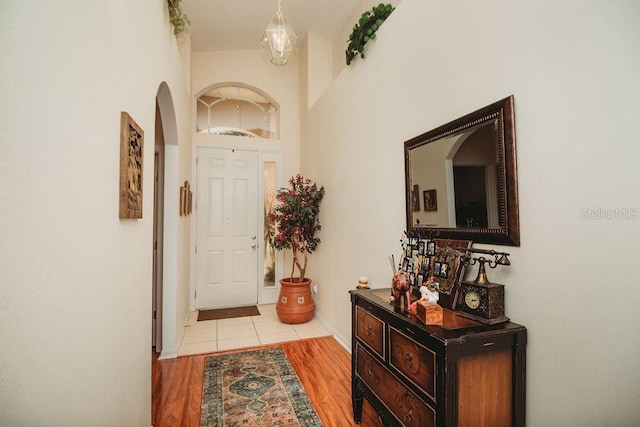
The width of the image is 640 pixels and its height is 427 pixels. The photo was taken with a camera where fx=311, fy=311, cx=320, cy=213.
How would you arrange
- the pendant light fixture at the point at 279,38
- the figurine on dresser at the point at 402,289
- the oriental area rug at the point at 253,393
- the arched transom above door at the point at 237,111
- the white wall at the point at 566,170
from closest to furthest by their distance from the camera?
the white wall at the point at 566,170
the figurine on dresser at the point at 402,289
the oriental area rug at the point at 253,393
the pendant light fixture at the point at 279,38
the arched transom above door at the point at 237,111

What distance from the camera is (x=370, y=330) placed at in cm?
184

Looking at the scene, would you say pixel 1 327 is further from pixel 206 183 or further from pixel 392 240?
pixel 206 183

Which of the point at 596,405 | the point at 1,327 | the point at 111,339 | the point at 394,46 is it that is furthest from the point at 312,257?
the point at 1,327

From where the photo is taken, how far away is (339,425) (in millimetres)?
2029

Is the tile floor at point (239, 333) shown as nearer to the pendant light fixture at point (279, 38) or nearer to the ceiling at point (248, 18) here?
the pendant light fixture at point (279, 38)

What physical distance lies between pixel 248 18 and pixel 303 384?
14.2 feet

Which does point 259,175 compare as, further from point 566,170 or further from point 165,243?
point 566,170

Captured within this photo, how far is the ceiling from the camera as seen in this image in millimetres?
3871

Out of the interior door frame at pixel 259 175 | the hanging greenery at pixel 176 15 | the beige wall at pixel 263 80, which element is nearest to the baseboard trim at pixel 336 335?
the interior door frame at pixel 259 175

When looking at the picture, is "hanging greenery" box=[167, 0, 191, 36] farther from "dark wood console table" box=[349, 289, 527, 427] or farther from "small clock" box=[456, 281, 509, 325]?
"small clock" box=[456, 281, 509, 325]

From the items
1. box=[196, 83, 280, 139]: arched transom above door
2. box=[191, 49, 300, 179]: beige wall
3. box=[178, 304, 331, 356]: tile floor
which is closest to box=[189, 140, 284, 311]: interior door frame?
box=[191, 49, 300, 179]: beige wall

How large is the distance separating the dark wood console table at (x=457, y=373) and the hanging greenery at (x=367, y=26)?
2.34 metres

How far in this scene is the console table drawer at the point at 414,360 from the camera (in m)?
1.31

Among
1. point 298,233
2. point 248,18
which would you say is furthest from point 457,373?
point 248,18
